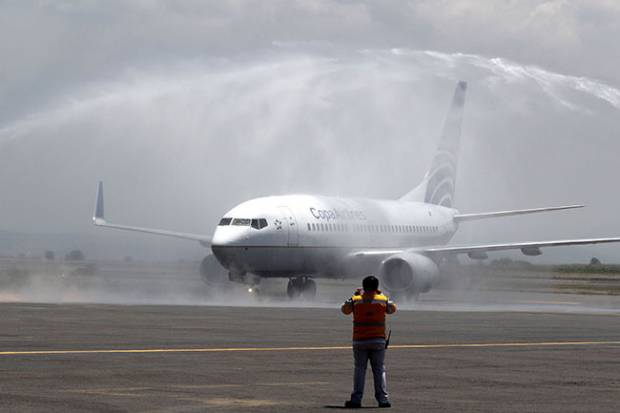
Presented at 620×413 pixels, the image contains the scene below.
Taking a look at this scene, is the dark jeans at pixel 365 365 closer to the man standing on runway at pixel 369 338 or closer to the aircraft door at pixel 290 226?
the man standing on runway at pixel 369 338

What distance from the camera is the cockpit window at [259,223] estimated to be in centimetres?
5328

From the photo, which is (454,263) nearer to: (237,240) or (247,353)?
(237,240)

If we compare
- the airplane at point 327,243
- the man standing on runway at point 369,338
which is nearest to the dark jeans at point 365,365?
the man standing on runway at point 369,338

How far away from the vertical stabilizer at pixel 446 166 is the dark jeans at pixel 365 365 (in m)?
55.1

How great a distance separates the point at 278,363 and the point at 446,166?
52.9 m

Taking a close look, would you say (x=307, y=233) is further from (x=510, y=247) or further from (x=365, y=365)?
(x=365, y=365)

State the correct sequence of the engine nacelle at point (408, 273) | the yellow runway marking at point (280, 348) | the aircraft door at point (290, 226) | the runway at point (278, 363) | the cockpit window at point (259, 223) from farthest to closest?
1. the engine nacelle at point (408, 273)
2. the aircraft door at point (290, 226)
3. the cockpit window at point (259, 223)
4. the yellow runway marking at point (280, 348)
5. the runway at point (278, 363)

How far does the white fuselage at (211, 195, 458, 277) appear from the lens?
52.9m

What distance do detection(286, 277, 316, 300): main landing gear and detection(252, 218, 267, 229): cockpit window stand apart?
5493 mm

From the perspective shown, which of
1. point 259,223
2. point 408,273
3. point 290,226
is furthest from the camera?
point 408,273

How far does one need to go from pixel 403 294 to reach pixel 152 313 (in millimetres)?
17976

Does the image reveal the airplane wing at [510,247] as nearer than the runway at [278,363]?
No

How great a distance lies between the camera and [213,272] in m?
60.9

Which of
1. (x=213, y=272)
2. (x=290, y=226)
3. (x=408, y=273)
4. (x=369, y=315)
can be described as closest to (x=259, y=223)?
(x=290, y=226)
